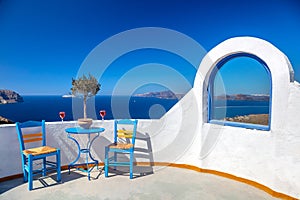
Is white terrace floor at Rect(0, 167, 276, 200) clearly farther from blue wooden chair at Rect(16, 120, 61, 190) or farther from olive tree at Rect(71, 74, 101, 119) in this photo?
olive tree at Rect(71, 74, 101, 119)

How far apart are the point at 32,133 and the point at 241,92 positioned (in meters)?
3.70

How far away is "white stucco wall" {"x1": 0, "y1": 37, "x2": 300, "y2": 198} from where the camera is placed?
2400 millimetres

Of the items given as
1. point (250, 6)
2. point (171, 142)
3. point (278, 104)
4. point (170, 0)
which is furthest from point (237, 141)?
point (170, 0)

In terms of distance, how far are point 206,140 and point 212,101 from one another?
28.8 inches

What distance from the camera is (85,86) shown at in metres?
3.71

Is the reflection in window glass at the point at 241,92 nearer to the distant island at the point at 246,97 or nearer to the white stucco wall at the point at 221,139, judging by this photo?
the distant island at the point at 246,97

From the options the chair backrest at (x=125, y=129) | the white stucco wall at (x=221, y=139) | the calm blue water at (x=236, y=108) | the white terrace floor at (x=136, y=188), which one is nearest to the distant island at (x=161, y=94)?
the white stucco wall at (x=221, y=139)

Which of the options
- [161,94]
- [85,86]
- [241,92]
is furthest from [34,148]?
[161,94]

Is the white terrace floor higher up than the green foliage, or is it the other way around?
the green foliage

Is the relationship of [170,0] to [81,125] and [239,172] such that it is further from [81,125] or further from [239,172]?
[239,172]

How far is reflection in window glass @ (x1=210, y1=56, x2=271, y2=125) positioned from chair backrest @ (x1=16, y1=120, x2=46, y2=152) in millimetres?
2930

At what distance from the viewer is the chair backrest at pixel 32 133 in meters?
2.87

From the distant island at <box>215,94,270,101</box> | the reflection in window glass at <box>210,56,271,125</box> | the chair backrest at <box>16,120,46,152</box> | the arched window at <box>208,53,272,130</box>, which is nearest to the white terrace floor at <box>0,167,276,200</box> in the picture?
the chair backrest at <box>16,120,46,152</box>

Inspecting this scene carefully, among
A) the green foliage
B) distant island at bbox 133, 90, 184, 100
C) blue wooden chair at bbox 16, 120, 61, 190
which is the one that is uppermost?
the green foliage
